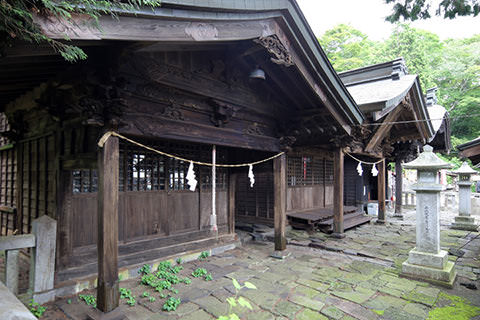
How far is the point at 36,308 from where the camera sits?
4.47 meters

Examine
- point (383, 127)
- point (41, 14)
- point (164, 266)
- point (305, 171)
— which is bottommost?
point (164, 266)

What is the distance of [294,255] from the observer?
7.82 meters

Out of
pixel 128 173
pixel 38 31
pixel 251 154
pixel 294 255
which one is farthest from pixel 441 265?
pixel 38 31

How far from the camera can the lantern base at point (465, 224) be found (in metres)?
12.1

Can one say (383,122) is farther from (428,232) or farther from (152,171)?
(152,171)

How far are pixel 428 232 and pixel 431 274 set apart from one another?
0.92 metres

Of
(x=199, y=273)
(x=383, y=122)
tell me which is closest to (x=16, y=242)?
(x=199, y=273)

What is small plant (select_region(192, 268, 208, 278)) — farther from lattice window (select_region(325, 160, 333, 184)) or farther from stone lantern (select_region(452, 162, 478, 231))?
stone lantern (select_region(452, 162, 478, 231))

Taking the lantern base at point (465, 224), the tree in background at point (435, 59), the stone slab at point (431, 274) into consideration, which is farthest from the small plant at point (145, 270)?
the tree in background at point (435, 59)

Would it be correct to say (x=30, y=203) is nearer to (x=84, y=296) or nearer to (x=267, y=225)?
(x=84, y=296)

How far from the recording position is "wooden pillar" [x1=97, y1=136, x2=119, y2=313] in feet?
13.9

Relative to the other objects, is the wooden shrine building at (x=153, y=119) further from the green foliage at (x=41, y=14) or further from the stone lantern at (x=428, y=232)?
the stone lantern at (x=428, y=232)

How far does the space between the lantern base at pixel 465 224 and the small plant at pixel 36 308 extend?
15.4 metres

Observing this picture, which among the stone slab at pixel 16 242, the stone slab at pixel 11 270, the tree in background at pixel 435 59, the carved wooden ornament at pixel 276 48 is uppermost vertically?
the tree in background at pixel 435 59
